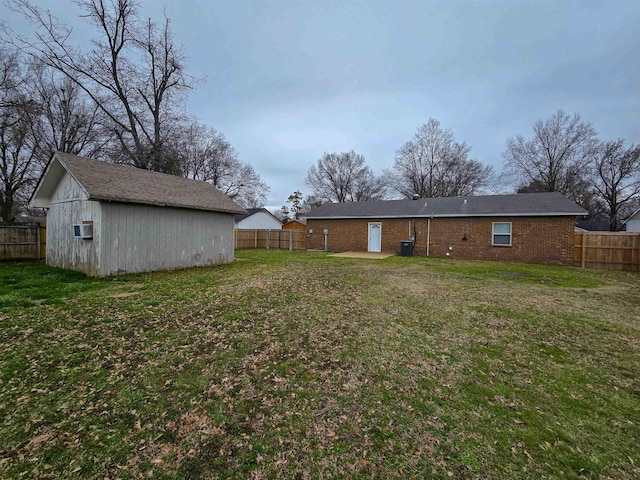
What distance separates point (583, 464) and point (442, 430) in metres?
0.89

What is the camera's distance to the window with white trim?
1409 cm

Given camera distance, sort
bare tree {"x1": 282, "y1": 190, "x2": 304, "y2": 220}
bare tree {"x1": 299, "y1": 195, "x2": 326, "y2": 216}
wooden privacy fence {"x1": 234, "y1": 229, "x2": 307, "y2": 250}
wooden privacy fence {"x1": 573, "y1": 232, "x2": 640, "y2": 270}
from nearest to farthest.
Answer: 1. wooden privacy fence {"x1": 573, "y1": 232, "x2": 640, "y2": 270}
2. wooden privacy fence {"x1": 234, "y1": 229, "x2": 307, "y2": 250}
3. bare tree {"x1": 299, "y1": 195, "x2": 326, "y2": 216}
4. bare tree {"x1": 282, "y1": 190, "x2": 304, "y2": 220}

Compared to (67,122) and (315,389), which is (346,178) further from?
(315,389)

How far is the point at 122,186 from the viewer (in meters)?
9.01

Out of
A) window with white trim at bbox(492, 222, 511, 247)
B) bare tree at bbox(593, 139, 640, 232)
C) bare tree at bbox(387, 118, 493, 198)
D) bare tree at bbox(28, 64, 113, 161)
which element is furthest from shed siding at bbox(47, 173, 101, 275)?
bare tree at bbox(593, 139, 640, 232)

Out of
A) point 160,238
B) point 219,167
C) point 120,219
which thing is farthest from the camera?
point 219,167

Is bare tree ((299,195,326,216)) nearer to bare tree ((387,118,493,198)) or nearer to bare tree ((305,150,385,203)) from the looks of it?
bare tree ((305,150,385,203))

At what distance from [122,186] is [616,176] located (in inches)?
1612

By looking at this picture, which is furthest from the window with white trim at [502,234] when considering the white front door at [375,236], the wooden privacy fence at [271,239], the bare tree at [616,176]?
the bare tree at [616,176]

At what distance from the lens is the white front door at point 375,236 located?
17.5 meters

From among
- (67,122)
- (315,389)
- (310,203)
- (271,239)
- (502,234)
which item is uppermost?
(67,122)

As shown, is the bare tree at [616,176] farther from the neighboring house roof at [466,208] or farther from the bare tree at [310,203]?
the bare tree at [310,203]

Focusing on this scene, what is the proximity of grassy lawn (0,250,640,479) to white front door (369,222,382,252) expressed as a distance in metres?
11.8

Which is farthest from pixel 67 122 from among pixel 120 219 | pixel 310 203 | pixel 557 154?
pixel 557 154
